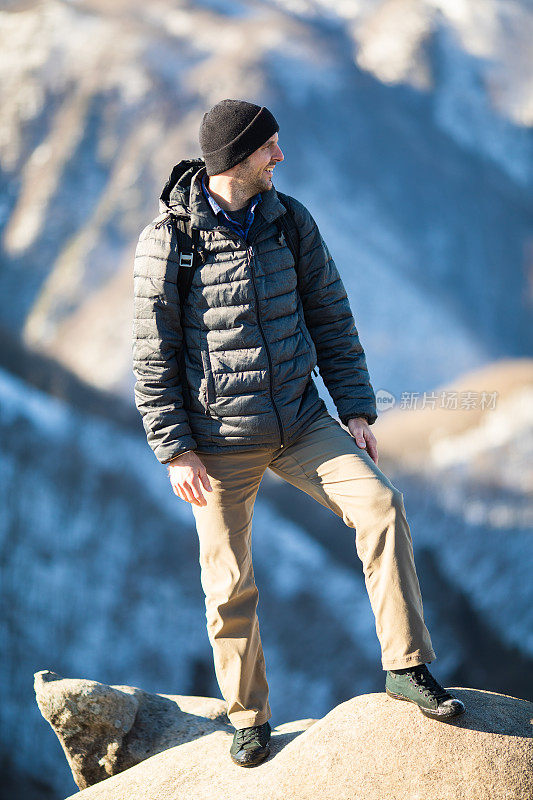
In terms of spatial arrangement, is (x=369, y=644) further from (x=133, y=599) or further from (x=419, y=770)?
(x=419, y=770)

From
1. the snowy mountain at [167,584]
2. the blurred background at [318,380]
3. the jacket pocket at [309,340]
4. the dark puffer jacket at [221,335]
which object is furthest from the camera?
the blurred background at [318,380]

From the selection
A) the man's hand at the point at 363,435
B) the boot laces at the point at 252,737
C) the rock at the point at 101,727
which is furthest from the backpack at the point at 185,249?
the rock at the point at 101,727

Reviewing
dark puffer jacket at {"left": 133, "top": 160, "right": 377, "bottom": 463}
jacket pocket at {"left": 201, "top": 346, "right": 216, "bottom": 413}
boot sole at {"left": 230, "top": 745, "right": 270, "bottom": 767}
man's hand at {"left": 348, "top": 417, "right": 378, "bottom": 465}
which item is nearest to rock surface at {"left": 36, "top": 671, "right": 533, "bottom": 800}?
boot sole at {"left": 230, "top": 745, "right": 270, "bottom": 767}

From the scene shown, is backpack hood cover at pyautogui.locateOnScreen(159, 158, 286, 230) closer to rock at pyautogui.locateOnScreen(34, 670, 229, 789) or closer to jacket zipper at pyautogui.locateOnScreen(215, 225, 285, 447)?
jacket zipper at pyautogui.locateOnScreen(215, 225, 285, 447)

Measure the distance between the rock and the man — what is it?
86 cm

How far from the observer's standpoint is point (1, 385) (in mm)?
7168

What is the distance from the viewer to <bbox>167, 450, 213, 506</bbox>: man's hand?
2180 millimetres

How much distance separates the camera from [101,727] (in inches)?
118

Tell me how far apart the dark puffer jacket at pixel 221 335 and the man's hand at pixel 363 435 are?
0.17 meters

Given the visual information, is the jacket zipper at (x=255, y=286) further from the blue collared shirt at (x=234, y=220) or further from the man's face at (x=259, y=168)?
the man's face at (x=259, y=168)

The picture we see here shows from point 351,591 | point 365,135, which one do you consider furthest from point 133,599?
point 365,135

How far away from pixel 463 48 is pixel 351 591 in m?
5.85

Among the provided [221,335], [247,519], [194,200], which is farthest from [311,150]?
[247,519]

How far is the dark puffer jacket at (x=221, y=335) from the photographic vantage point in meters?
2.18
